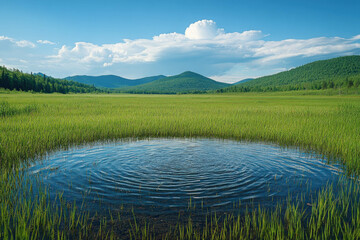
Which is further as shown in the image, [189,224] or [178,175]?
[178,175]

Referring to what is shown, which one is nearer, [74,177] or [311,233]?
[311,233]

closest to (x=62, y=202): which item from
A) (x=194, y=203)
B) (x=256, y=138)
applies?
(x=194, y=203)

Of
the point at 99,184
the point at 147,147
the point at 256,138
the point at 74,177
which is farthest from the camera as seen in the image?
the point at 256,138

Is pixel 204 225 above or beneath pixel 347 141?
beneath

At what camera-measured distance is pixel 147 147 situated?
33.3 ft

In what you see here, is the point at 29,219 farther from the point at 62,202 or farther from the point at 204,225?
the point at 204,225

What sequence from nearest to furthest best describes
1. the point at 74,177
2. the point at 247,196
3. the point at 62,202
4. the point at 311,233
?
1. the point at 311,233
2. the point at 62,202
3. the point at 247,196
4. the point at 74,177

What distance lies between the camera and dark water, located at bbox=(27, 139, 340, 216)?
536 centimetres

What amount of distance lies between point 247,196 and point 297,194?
1.22 metres

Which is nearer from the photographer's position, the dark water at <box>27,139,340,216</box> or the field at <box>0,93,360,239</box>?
the field at <box>0,93,360,239</box>

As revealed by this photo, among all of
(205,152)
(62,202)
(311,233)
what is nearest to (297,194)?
(311,233)

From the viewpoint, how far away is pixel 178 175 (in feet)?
22.4

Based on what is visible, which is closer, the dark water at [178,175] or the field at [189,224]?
the field at [189,224]

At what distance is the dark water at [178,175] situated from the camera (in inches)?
211
